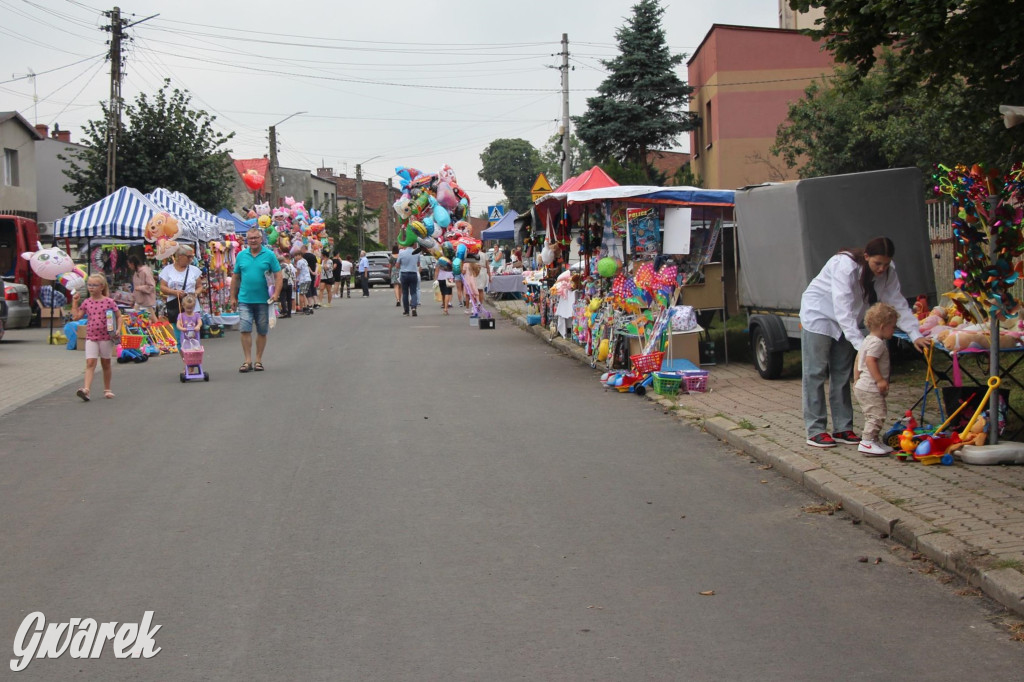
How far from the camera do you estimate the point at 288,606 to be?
5055 millimetres

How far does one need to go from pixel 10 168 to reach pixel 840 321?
38.6m

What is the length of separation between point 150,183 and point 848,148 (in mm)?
20192

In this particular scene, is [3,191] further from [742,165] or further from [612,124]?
[742,165]

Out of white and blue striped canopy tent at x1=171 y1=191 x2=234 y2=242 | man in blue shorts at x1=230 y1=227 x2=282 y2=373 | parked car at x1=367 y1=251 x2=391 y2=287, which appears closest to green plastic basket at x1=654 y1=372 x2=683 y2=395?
man in blue shorts at x1=230 y1=227 x2=282 y2=373

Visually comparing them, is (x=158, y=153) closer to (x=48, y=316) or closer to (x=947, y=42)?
(x=48, y=316)

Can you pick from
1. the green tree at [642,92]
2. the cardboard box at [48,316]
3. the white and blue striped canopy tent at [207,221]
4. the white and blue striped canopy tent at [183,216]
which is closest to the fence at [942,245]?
the white and blue striped canopy tent at [183,216]

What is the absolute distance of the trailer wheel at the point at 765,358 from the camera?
42.5 ft

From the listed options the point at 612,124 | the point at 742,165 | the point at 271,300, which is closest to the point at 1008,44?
the point at 271,300

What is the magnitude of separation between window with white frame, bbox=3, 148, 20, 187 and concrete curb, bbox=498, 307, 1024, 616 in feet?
119

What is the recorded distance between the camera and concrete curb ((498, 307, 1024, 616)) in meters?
5.06

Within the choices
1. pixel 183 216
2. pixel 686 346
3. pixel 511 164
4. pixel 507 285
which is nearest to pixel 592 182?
pixel 686 346

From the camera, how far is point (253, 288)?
1478 centimetres

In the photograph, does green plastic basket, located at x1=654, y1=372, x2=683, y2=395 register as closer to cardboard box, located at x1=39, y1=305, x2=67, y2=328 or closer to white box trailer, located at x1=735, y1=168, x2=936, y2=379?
white box trailer, located at x1=735, y1=168, x2=936, y2=379

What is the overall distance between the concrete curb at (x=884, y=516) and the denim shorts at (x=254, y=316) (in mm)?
7298
